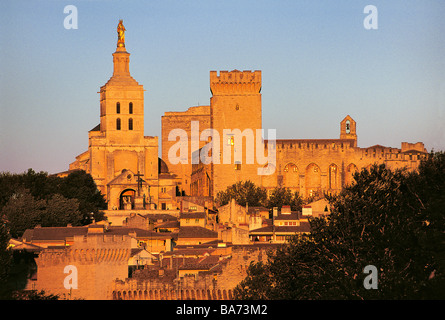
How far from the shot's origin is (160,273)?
54.9 meters

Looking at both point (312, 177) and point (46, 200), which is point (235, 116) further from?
point (46, 200)

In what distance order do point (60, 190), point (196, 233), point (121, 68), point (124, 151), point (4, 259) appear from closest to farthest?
1. point (4, 259)
2. point (196, 233)
3. point (60, 190)
4. point (124, 151)
5. point (121, 68)

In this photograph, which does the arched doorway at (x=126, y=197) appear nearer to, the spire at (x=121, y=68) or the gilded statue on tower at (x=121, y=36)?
the spire at (x=121, y=68)

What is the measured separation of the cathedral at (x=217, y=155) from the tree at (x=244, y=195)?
4.23 meters

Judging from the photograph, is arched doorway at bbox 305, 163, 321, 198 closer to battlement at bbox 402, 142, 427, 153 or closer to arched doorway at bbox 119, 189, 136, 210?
battlement at bbox 402, 142, 427, 153

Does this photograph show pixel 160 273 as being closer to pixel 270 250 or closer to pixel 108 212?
pixel 270 250

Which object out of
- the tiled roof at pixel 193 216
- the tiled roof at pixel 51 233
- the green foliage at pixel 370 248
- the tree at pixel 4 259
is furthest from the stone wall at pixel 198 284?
the tiled roof at pixel 193 216

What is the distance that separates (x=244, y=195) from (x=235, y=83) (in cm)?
1706

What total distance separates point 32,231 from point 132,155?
40.9 m

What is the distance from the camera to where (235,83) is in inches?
4786

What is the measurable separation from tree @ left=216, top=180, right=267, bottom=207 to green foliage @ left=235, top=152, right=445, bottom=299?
52.2 m

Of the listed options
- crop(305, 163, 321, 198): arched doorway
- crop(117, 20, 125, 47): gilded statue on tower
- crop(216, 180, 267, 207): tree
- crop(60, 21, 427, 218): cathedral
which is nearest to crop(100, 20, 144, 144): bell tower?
crop(60, 21, 427, 218): cathedral

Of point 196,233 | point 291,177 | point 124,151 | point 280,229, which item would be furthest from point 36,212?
point 291,177

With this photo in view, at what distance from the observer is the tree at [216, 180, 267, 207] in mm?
106906
